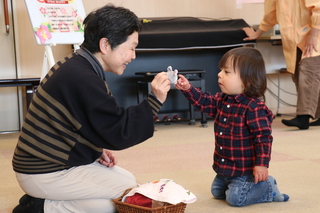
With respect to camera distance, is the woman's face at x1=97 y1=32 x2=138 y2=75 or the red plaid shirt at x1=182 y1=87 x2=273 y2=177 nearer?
the woman's face at x1=97 y1=32 x2=138 y2=75

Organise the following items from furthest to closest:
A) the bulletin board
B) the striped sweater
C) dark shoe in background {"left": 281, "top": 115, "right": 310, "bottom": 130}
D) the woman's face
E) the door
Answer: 1. the door
2. dark shoe in background {"left": 281, "top": 115, "right": 310, "bottom": 130}
3. the bulletin board
4. the woman's face
5. the striped sweater

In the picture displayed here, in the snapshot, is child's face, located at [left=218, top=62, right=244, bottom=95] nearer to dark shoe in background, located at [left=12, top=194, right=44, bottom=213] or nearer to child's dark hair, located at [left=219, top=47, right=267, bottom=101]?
child's dark hair, located at [left=219, top=47, right=267, bottom=101]

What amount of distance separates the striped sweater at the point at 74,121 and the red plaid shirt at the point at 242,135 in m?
0.39

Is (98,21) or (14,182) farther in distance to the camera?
(14,182)

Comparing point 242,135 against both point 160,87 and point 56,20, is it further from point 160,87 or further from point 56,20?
point 56,20

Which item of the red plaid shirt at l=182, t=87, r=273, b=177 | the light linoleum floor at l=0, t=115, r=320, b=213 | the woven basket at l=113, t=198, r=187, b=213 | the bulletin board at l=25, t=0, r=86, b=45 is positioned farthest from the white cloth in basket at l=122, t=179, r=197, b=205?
the bulletin board at l=25, t=0, r=86, b=45

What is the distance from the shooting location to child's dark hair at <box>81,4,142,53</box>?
1.67 m

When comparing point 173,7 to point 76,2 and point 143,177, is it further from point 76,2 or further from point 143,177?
point 143,177

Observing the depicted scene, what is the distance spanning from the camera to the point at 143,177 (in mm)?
2480

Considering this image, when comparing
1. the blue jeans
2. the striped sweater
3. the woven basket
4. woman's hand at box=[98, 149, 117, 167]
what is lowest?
the blue jeans

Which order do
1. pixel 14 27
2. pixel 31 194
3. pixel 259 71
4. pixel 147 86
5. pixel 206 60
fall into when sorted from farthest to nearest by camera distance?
1. pixel 206 60
2. pixel 14 27
3. pixel 147 86
4. pixel 259 71
5. pixel 31 194

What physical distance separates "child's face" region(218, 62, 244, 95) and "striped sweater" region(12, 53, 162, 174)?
15.2 inches

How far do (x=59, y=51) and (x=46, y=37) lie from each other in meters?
0.86

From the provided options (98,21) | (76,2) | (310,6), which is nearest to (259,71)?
(98,21)
